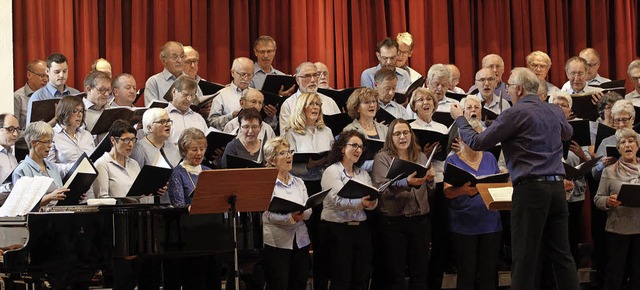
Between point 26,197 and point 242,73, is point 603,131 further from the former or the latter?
point 26,197

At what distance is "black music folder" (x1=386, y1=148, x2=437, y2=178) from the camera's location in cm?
600

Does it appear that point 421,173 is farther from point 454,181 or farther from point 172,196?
point 172,196

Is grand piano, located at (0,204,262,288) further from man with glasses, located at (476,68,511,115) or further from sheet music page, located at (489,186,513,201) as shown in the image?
man with glasses, located at (476,68,511,115)

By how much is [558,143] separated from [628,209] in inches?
67.0

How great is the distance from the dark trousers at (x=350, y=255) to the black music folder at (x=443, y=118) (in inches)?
42.9

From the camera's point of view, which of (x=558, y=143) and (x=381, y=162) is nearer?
(x=558, y=143)

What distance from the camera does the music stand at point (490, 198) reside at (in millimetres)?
5766

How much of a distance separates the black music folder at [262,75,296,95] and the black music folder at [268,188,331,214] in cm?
144

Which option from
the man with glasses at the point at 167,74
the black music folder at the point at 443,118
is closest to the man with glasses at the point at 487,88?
the black music folder at the point at 443,118

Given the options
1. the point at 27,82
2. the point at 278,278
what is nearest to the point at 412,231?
the point at 278,278

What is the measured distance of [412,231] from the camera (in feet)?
21.1

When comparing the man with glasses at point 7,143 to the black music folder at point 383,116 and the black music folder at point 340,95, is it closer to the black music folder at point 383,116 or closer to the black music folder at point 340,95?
the black music folder at point 340,95

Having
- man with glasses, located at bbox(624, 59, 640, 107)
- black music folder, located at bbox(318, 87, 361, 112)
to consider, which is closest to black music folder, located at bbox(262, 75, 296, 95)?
black music folder, located at bbox(318, 87, 361, 112)

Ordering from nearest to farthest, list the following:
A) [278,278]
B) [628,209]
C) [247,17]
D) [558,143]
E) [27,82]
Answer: [558,143] < [278,278] < [628,209] < [27,82] < [247,17]
